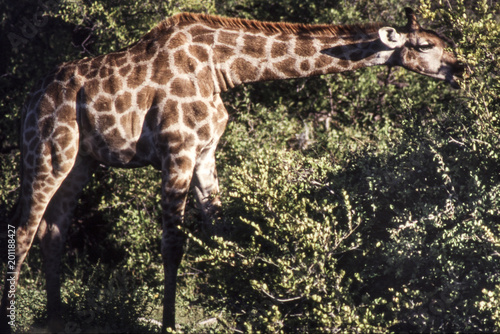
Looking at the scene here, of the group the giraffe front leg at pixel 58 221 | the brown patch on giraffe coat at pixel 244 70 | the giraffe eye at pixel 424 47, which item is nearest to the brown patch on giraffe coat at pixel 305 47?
the brown patch on giraffe coat at pixel 244 70

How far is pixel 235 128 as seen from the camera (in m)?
9.08

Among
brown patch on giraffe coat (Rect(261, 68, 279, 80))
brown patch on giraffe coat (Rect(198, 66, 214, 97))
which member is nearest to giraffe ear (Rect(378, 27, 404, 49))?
brown patch on giraffe coat (Rect(261, 68, 279, 80))

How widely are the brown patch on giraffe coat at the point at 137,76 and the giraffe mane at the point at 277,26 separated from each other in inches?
23.1

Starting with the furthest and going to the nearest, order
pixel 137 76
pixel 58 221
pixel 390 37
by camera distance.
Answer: pixel 58 221 → pixel 137 76 → pixel 390 37

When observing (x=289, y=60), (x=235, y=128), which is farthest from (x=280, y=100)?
(x=289, y=60)

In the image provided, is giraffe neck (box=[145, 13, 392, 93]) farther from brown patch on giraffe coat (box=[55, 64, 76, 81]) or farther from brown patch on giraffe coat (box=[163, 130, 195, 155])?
brown patch on giraffe coat (box=[55, 64, 76, 81])

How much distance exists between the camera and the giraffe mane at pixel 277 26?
22.5 feet

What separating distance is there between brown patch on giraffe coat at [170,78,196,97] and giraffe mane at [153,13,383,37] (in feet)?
2.70

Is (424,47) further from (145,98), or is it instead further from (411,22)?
(145,98)

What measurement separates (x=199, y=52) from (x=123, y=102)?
3.40 feet

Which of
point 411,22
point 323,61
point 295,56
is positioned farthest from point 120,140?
point 411,22

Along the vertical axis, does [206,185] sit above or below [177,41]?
below

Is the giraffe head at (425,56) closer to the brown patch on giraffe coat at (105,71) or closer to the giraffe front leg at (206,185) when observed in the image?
the giraffe front leg at (206,185)

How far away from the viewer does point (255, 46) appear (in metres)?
6.92
